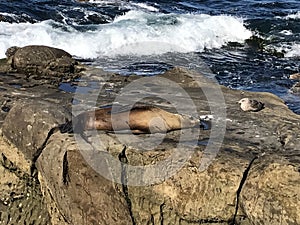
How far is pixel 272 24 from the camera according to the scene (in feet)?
56.3

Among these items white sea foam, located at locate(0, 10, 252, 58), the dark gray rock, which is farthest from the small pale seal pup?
white sea foam, located at locate(0, 10, 252, 58)

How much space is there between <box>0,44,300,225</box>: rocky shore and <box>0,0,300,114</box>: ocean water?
5.24m

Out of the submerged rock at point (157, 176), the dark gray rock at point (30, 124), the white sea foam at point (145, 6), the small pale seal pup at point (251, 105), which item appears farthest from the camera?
the white sea foam at point (145, 6)

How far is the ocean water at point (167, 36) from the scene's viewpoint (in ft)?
39.9

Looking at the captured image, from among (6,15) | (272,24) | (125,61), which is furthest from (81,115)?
(272,24)

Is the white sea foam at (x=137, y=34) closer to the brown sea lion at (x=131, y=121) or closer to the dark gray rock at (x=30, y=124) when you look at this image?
the dark gray rock at (x=30, y=124)

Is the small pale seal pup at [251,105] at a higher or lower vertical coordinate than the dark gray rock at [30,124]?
lower

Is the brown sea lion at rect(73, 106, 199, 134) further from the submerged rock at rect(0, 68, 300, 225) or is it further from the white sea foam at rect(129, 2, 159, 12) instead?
the white sea foam at rect(129, 2, 159, 12)

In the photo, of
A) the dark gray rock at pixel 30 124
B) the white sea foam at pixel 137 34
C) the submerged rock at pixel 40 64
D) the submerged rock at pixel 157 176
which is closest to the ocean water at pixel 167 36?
the white sea foam at pixel 137 34

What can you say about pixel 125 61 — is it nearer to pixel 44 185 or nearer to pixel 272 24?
pixel 272 24

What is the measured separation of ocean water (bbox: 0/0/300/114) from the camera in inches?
479

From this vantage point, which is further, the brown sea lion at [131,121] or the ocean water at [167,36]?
the ocean water at [167,36]

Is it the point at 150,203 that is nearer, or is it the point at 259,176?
the point at 259,176

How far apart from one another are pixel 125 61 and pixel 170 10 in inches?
279
